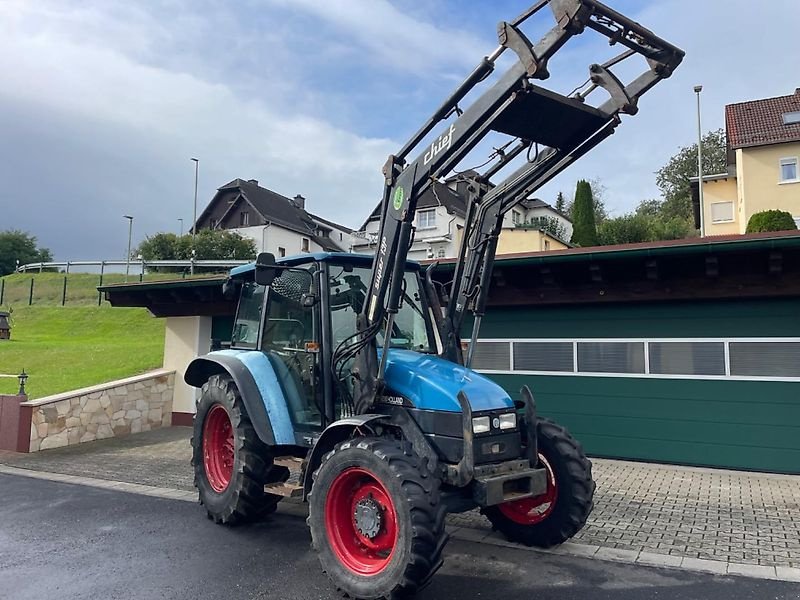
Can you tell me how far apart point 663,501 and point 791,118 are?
87.9 ft

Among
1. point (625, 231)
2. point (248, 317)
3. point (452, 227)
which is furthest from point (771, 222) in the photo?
point (248, 317)

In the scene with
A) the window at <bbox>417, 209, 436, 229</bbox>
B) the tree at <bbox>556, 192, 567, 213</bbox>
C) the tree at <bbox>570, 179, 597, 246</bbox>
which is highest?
the tree at <bbox>556, 192, 567, 213</bbox>

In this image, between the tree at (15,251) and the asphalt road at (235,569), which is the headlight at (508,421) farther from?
the tree at (15,251)

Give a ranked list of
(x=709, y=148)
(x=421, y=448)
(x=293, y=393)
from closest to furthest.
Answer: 1. (x=421, y=448)
2. (x=293, y=393)
3. (x=709, y=148)

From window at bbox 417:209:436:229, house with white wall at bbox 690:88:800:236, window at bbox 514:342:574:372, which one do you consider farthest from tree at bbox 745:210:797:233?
window at bbox 417:209:436:229

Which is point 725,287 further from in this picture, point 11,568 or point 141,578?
point 11,568

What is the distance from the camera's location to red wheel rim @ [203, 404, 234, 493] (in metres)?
5.87

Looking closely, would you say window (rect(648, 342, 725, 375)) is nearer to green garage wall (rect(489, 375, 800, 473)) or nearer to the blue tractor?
green garage wall (rect(489, 375, 800, 473))

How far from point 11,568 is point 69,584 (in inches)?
27.9

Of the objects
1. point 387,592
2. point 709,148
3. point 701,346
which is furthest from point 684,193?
point 387,592

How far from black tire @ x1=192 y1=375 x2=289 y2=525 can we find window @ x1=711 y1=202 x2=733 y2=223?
105 feet

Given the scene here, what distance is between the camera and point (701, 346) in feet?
26.6

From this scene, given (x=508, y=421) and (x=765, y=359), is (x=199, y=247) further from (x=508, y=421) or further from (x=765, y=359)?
(x=508, y=421)

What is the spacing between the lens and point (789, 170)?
2511cm
